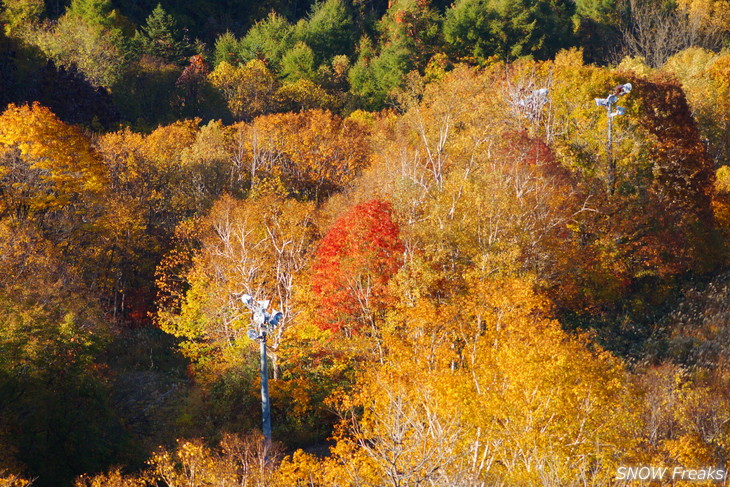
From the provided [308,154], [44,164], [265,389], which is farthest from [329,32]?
[265,389]

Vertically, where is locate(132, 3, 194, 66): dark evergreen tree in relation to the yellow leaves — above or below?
above

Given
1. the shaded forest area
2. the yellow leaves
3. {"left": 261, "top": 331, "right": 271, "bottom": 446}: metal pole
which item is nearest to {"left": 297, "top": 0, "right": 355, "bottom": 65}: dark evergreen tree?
the shaded forest area

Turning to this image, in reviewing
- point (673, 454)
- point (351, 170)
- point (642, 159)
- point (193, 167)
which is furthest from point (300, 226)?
point (673, 454)

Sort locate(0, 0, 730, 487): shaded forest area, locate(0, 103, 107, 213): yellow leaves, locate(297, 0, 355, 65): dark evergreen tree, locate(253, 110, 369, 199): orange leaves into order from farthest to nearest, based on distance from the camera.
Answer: locate(297, 0, 355, 65): dark evergreen tree, locate(253, 110, 369, 199): orange leaves, locate(0, 103, 107, 213): yellow leaves, locate(0, 0, 730, 487): shaded forest area

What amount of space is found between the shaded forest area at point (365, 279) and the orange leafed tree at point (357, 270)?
13 centimetres

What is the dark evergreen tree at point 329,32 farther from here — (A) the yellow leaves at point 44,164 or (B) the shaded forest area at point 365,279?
(A) the yellow leaves at point 44,164

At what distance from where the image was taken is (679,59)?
7031cm

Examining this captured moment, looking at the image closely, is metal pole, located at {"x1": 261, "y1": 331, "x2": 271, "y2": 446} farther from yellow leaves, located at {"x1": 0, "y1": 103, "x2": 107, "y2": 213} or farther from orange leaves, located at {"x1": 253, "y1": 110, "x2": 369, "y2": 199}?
orange leaves, located at {"x1": 253, "y1": 110, "x2": 369, "y2": 199}

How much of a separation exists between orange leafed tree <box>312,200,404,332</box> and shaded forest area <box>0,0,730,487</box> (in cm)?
13

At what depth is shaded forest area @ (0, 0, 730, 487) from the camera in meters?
23.8

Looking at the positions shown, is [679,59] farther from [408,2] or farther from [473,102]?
[473,102]

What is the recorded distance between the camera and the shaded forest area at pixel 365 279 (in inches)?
938

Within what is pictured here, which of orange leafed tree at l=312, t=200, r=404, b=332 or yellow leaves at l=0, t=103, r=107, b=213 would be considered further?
yellow leaves at l=0, t=103, r=107, b=213

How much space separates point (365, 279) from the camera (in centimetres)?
3300
